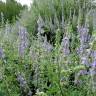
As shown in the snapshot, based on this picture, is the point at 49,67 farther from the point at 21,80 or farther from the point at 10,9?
the point at 10,9

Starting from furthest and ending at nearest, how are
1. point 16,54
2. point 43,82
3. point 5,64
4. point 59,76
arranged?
point 16,54, point 5,64, point 43,82, point 59,76

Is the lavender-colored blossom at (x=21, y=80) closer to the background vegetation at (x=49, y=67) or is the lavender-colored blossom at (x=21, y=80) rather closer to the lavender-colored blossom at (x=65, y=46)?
the background vegetation at (x=49, y=67)

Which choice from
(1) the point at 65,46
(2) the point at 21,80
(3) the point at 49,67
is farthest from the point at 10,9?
(3) the point at 49,67

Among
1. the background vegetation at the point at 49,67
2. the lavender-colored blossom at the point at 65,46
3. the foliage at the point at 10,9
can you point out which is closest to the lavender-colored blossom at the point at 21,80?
the background vegetation at the point at 49,67

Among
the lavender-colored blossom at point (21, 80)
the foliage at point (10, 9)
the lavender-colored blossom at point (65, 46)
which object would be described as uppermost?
the foliage at point (10, 9)

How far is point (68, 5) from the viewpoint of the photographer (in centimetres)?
709

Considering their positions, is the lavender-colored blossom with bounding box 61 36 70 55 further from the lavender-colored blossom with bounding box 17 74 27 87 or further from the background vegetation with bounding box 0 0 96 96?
the lavender-colored blossom with bounding box 17 74 27 87

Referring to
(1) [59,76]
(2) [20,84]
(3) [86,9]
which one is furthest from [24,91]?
(3) [86,9]

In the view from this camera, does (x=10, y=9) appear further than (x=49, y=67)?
Yes

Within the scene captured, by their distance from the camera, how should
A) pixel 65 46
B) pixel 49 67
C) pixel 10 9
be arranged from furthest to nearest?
1. pixel 10 9
2. pixel 65 46
3. pixel 49 67

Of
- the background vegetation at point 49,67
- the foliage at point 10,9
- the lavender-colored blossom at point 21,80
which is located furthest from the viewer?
the foliage at point 10,9

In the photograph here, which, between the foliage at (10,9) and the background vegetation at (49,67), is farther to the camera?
the foliage at (10,9)

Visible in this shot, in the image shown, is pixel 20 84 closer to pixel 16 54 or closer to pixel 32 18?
pixel 16 54

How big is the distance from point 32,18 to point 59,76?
3.98 meters
